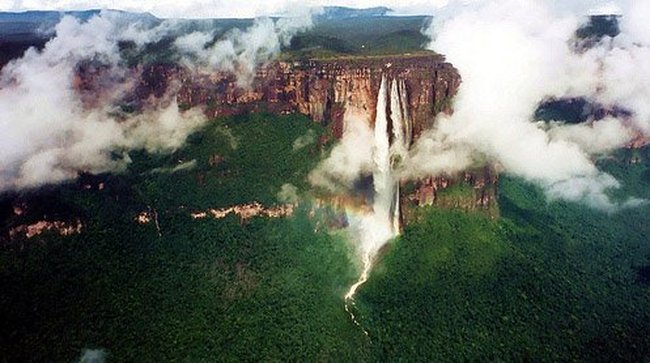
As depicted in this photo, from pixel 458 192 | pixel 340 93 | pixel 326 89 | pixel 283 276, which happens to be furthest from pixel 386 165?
pixel 283 276

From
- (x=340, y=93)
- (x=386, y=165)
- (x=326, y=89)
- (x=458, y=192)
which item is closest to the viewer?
(x=458, y=192)

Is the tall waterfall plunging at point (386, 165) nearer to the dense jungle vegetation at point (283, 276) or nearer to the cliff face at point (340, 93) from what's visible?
the cliff face at point (340, 93)

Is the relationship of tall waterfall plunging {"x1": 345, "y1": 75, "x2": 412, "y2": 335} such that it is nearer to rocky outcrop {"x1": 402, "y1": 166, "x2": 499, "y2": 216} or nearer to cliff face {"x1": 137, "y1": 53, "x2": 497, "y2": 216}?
cliff face {"x1": 137, "y1": 53, "x2": 497, "y2": 216}

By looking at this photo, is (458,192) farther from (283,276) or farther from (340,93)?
(283,276)

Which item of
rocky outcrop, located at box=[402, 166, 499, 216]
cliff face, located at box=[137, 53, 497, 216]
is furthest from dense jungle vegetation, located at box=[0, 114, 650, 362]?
cliff face, located at box=[137, 53, 497, 216]

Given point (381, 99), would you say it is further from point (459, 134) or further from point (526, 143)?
point (526, 143)

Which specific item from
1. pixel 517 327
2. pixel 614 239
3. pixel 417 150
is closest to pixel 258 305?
pixel 517 327

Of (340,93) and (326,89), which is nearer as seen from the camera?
(326,89)
